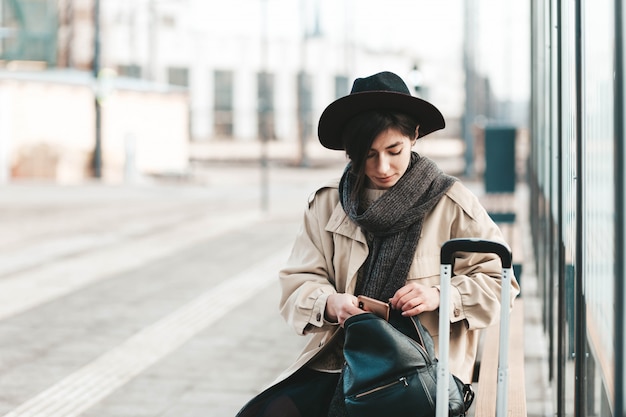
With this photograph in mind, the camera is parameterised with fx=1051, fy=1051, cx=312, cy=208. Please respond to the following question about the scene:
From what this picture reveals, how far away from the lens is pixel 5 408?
5.35 m

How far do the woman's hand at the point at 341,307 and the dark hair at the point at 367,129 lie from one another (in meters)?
0.41

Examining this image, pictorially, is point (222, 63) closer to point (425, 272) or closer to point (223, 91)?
point (223, 91)

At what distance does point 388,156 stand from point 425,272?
1.22 ft

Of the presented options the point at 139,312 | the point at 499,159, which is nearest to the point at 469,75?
the point at 499,159

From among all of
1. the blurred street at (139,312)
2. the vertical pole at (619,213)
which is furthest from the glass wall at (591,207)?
the blurred street at (139,312)

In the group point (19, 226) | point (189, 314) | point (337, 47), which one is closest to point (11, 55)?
point (19, 226)

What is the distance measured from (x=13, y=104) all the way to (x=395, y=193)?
2745 centimetres

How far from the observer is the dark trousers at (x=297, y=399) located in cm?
324

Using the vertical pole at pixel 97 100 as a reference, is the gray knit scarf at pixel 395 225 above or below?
below

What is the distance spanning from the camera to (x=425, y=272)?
321cm

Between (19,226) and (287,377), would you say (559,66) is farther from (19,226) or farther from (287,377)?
(19,226)

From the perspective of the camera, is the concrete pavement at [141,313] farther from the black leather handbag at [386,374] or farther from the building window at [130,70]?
the building window at [130,70]

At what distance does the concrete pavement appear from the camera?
570cm

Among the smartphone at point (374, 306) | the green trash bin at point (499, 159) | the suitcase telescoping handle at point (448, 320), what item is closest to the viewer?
the suitcase telescoping handle at point (448, 320)
